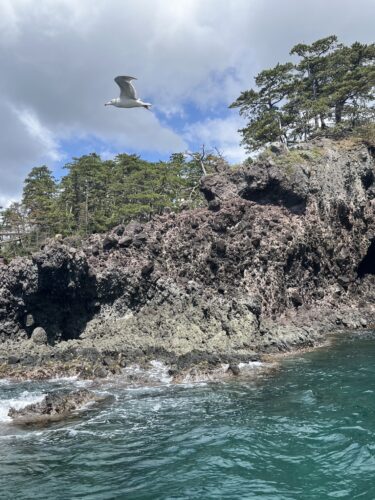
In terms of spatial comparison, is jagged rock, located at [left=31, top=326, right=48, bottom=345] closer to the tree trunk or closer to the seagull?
the seagull

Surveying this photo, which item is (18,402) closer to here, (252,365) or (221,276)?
(252,365)

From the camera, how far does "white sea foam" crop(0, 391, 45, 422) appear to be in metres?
18.5

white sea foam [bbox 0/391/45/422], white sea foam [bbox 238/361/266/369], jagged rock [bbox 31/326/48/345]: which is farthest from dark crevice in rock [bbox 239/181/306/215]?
white sea foam [bbox 0/391/45/422]

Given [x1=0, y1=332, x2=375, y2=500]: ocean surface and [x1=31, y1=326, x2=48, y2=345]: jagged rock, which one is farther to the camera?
→ [x1=31, y1=326, x2=48, y2=345]: jagged rock

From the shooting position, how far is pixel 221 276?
3284 cm

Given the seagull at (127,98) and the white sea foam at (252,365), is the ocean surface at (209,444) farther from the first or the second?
the seagull at (127,98)

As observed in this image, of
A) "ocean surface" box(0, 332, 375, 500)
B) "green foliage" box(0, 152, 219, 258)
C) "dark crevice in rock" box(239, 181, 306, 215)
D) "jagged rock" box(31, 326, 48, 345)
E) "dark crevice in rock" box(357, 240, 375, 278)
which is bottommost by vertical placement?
"ocean surface" box(0, 332, 375, 500)

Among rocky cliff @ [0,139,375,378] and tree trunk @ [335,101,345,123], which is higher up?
tree trunk @ [335,101,345,123]

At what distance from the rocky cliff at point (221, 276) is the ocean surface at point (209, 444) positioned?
20.1 feet

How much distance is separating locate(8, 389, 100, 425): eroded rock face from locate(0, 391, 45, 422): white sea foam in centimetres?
51

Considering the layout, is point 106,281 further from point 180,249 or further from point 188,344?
point 188,344

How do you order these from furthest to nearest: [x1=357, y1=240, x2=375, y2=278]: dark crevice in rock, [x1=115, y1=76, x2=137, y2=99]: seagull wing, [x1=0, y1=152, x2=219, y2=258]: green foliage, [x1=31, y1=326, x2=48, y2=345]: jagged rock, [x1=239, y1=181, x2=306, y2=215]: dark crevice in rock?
[x1=0, y1=152, x2=219, y2=258]: green foliage
[x1=357, y1=240, x2=375, y2=278]: dark crevice in rock
[x1=239, y1=181, x2=306, y2=215]: dark crevice in rock
[x1=31, y1=326, x2=48, y2=345]: jagged rock
[x1=115, y1=76, x2=137, y2=99]: seagull wing

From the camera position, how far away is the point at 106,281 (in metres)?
33.2

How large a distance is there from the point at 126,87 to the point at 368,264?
30.3 meters
